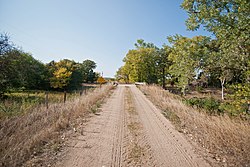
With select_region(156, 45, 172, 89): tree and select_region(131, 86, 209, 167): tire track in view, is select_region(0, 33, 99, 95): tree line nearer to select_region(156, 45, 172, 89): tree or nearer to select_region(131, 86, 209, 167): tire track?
select_region(131, 86, 209, 167): tire track

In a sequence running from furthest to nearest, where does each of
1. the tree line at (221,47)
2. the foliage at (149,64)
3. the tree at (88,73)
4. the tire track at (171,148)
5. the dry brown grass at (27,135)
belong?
the tree at (88,73), the foliage at (149,64), the tree line at (221,47), the tire track at (171,148), the dry brown grass at (27,135)

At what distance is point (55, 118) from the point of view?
20.0 ft

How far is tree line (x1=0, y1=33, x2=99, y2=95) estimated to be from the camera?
1362cm

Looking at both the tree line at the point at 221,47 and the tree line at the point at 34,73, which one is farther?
the tree line at the point at 34,73

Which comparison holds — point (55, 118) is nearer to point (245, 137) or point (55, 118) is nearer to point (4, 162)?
point (4, 162)

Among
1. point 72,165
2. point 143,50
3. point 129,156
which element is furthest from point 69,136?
point 143,50

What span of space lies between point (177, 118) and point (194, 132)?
6.53 feet

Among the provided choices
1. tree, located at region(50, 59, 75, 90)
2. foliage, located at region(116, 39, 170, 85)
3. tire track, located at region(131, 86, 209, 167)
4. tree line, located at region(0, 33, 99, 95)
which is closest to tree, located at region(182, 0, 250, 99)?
tire track, located at region(131, 86, 209, 167)

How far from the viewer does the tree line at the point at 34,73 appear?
1362 centimetres

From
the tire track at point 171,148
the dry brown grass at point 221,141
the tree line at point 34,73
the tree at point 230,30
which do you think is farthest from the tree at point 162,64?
the tire track at point 171,148

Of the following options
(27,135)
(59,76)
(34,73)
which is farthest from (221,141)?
(59,76)

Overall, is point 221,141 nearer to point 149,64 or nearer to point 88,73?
point 149,64

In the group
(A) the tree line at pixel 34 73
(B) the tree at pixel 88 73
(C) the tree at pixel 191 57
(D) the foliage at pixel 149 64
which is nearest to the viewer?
(C) the tree at pixel 191 57

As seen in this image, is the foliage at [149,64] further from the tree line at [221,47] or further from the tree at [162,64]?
the tree line at [221,47]
